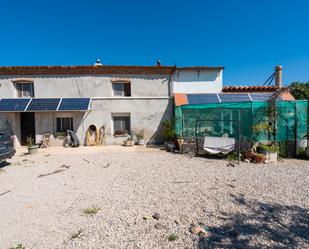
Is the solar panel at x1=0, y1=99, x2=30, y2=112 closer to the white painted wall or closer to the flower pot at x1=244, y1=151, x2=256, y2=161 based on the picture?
the white painted wall

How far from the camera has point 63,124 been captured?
12.3m

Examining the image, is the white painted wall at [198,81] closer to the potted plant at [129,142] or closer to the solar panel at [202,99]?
the solar panel at [202,99]

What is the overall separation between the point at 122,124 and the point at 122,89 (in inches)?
93.2

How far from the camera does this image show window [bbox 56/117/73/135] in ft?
40.3

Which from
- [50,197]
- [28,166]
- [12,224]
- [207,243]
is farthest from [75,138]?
[207,243]

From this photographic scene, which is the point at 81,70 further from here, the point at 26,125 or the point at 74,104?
the point at 26,125

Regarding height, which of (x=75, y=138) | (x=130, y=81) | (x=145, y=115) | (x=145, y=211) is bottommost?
(x=145, y=211)

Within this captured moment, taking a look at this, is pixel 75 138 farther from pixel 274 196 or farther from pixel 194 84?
pixel 274 196

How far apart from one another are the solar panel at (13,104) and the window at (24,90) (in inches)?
28.4

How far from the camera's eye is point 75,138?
1171 cm

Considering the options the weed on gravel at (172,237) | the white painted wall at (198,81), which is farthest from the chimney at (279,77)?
the weed on gravel at (172,237)

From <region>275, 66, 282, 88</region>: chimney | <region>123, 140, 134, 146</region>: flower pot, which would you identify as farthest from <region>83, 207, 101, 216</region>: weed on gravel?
<region>275, 66, 282, 88</region>: chimney

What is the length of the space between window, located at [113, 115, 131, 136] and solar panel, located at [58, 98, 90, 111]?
2065mm

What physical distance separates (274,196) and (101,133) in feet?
33.4
